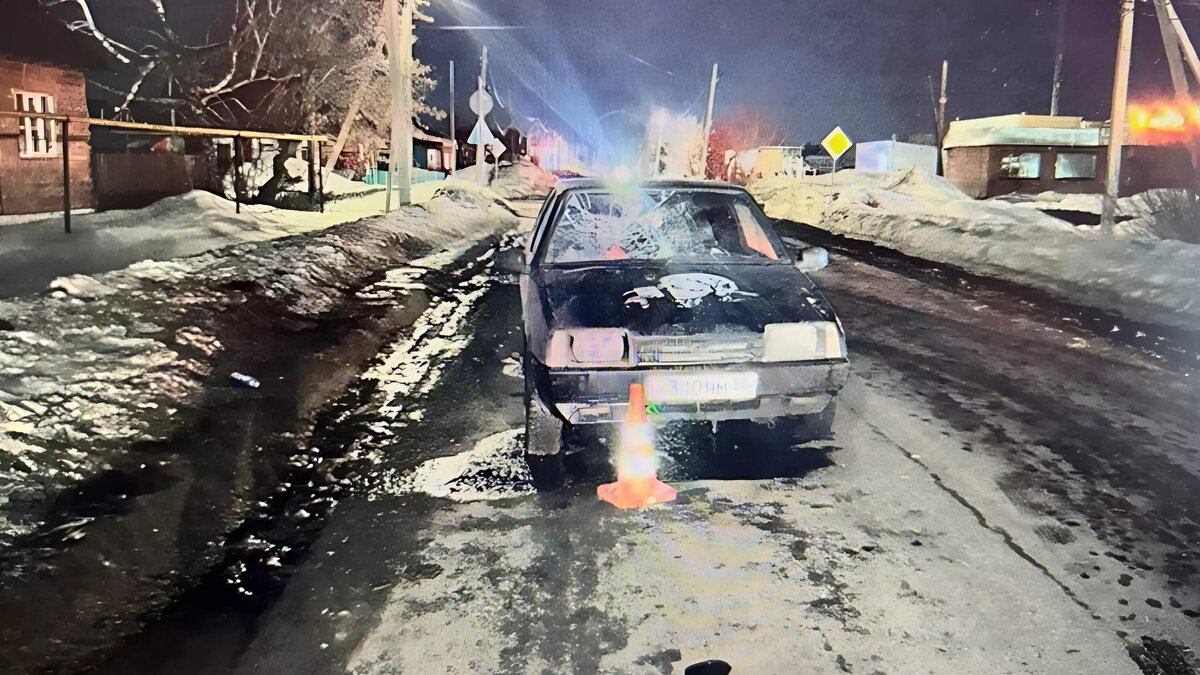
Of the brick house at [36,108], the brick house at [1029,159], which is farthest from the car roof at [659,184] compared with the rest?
the brick house at [1029,159]

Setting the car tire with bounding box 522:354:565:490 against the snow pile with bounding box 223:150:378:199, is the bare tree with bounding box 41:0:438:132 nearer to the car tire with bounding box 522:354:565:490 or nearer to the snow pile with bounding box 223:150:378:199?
the snow pile with bounding box 223:150:378:199

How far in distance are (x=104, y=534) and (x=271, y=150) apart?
21.9 meters

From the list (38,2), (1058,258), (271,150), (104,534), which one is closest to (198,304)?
(104,534)

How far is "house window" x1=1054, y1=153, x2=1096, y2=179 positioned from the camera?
42.1 metres

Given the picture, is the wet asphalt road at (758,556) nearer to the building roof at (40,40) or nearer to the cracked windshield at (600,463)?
the cracked windshield at (600,463)

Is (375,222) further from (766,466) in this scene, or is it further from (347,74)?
(766,466)

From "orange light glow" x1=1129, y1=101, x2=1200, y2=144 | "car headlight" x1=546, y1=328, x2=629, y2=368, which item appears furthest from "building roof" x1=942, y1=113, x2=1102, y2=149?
"car headlight" x1=546, y1=328, x2=629, y2=368

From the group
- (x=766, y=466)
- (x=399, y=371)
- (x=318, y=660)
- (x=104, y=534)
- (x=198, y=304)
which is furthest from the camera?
(x=198, y=304)

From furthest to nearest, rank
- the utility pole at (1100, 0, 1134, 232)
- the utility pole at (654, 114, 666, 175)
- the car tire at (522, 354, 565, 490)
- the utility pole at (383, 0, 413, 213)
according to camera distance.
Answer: the utility pole at (654, 114, 666, 175)
the utility pole at (383, 0, 413, 213)
the utility pole at (1100, 0, 1134, 232)
the car tire at (522, 354, 565, 490)

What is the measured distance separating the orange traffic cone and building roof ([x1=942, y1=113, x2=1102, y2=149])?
137 feet

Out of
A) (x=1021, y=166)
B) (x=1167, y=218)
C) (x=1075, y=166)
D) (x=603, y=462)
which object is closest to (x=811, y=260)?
(x=603, y=462)

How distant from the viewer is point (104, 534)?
13.5 ft

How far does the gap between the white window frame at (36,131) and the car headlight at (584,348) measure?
57.1 feet

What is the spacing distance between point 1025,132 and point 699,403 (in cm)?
4346
